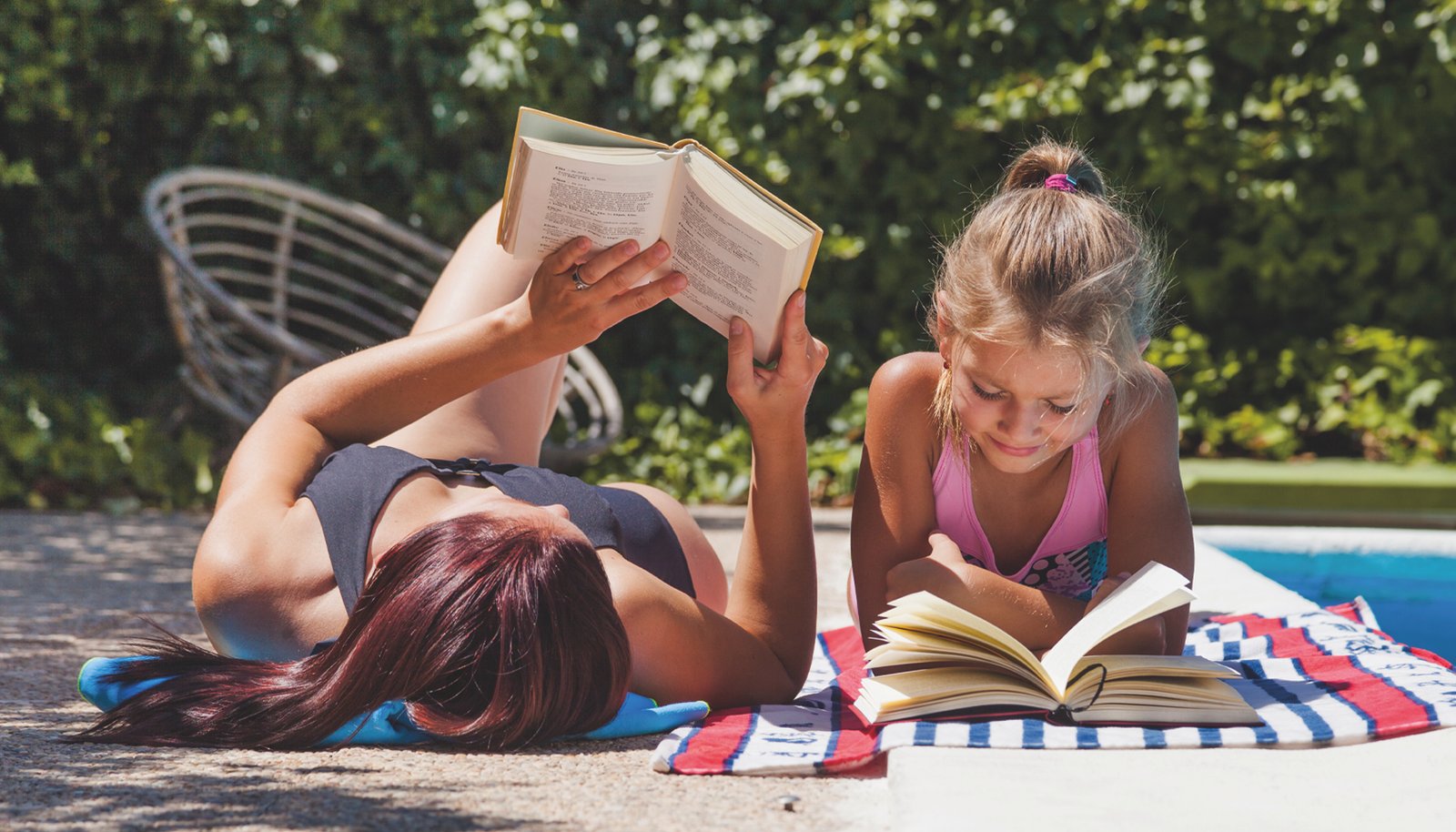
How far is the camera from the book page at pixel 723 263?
78.7 inches

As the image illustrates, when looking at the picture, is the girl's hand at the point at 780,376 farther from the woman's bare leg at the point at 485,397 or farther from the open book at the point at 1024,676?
the woman's bare leg at the point at 485,397

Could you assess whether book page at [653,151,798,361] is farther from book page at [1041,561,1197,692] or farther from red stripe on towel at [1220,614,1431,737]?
red stripe on towel at [1220,614,1431,737]

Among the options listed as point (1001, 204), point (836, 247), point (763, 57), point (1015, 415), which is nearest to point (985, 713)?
point (1015, 415)

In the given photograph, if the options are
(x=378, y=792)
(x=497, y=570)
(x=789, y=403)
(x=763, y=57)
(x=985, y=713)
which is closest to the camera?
(x=378, y=792)

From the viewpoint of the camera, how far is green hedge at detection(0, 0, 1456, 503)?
559 cm

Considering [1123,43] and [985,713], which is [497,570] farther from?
[1123,43]

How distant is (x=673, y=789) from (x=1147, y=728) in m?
0.72

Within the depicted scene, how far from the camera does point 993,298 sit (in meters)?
2.12

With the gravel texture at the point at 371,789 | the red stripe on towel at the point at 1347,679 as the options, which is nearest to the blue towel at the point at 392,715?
the gravel texture at the point at 371,789

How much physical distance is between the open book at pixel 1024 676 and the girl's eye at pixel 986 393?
13.2 inches

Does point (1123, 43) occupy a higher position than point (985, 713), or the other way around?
point (1123, 43)

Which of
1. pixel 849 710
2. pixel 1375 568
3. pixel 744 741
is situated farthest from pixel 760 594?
pixel 1375 568

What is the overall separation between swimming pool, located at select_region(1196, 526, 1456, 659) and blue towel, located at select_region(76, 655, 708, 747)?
2134 mm

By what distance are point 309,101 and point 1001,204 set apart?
14.3 ft
